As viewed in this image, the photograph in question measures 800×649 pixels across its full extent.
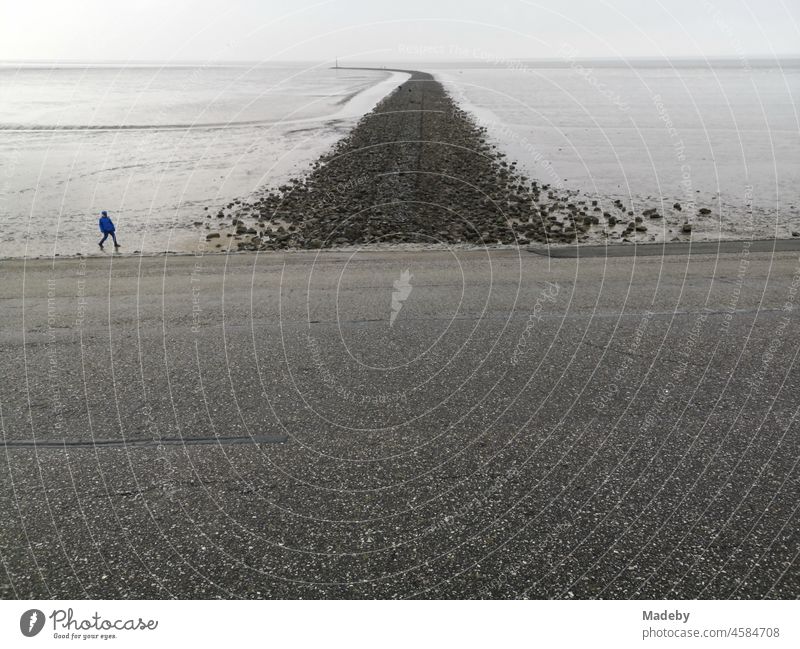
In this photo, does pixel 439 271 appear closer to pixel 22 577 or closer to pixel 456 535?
pixel 456 535

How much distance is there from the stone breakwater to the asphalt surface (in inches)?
255

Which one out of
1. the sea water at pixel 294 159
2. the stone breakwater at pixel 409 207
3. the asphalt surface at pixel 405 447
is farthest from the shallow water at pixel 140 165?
the asphalt surface at pixel 405 447

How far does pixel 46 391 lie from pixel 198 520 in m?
3.05

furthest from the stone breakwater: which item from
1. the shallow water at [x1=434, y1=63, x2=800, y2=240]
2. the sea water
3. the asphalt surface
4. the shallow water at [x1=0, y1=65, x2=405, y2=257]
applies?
the asphalt surface

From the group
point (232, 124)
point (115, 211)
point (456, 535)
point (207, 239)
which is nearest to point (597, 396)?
point (456, 535)

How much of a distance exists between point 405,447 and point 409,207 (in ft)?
47.0

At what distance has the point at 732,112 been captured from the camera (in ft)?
171

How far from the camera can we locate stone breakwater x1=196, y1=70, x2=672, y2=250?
49.5ft

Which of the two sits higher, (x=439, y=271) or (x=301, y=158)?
(x=301, y=158)

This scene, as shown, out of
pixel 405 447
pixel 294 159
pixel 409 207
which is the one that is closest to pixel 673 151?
pixel 294 159

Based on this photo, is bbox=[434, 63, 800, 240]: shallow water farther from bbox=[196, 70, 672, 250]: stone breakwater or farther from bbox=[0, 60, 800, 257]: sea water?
bbox=[196, 70, 672, 250]: stone breakwater

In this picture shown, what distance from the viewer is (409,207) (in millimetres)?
18391

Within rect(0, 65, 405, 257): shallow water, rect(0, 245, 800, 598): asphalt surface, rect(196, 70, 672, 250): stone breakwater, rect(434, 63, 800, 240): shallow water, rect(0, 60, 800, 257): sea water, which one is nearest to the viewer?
rect(0, 245, 800, 598): asphalt surface

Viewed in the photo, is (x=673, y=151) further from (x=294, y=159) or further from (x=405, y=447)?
(x=405, y=447)
